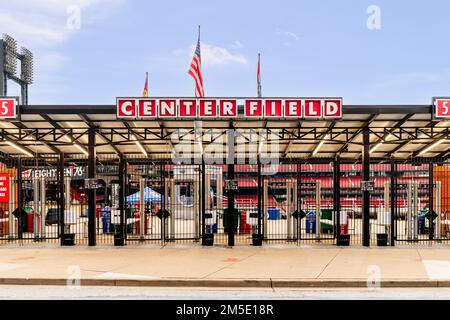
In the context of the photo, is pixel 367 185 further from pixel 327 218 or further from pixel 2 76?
pixel 2 76

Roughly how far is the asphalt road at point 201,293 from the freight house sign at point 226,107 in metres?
6.23

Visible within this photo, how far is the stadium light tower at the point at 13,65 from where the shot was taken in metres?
96.3

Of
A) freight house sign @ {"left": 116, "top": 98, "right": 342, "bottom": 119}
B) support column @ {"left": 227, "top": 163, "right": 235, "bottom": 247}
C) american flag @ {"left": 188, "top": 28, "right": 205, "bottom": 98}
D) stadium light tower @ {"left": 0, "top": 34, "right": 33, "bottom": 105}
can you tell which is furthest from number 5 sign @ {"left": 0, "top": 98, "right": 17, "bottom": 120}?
stadium light tower @ {"left": 0, "top": 34, "right": 33, "bottom": 105}

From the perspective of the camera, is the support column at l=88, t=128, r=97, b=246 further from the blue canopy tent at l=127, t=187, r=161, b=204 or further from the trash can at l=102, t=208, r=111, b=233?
the blue canopy tent at l=127, t=187, r=161, b=204

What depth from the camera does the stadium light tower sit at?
9631 centimetres

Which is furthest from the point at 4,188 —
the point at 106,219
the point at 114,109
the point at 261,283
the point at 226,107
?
the point at 261,283

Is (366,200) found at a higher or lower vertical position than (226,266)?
higher

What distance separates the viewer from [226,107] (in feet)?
47.0

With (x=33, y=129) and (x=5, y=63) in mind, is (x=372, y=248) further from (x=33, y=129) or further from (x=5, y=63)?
(x=5, y=63)

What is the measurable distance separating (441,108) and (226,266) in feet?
27.7

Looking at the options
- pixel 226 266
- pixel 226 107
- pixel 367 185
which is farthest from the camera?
pixel 367 185

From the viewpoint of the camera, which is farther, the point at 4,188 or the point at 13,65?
the point at 13,65
